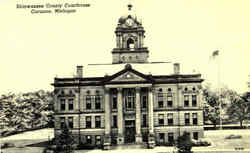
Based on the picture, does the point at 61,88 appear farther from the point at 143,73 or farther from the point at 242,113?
the point at 242,113

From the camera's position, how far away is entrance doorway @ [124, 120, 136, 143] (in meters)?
42.5

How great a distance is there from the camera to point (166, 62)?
46.5m

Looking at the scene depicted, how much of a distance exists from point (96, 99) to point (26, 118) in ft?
88.3

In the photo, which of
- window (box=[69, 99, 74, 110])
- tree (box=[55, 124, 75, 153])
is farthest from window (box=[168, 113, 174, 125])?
tree (box=[55, 124, 75, 153])

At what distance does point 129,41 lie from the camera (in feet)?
158

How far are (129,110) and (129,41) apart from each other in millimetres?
11676

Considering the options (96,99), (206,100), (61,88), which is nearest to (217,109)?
(206,100)

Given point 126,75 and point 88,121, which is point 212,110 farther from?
point 88,121

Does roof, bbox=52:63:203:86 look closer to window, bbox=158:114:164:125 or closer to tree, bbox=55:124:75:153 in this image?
window, bbox=158:114:164:125

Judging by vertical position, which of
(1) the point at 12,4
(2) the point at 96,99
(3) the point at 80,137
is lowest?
(3) the point at 80,137

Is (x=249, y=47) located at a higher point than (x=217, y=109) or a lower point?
higher

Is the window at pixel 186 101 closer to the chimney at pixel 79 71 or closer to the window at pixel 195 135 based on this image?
the window at pixel 195 135

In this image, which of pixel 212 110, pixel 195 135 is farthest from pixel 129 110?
pixel 212 110

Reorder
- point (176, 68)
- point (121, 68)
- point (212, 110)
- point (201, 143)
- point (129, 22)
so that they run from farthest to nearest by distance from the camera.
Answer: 1. point (212, 110)
2. point (129, 22)
3. point (121, 68)
4. point (176, 68)
5. point (201, 143)
